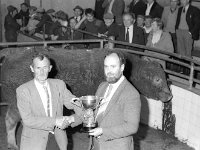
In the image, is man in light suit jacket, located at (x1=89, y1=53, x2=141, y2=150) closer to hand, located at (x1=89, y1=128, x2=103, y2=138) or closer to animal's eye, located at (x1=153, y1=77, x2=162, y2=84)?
hand, located at (x1=89, y1=128, x2=103, y2=138)

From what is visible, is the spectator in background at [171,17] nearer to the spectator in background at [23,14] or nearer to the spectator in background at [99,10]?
the spectator in background at [99,10]

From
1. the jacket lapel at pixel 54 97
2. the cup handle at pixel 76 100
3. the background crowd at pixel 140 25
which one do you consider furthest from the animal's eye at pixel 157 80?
the jacket lapel at pixel 54 97

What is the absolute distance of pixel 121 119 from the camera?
11.3 feet

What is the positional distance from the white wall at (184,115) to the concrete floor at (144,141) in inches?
6.7

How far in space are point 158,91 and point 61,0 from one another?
8.36 meters

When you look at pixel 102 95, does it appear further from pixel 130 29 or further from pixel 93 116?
pixel 130 29

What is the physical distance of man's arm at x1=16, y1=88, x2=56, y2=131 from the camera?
374 cm

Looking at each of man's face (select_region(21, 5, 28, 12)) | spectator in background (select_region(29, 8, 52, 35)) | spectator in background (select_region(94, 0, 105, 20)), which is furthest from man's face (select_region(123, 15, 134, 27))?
man's face (select_region(21, 5, 28, 12))

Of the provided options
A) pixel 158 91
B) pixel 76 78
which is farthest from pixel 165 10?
pixel 76 78

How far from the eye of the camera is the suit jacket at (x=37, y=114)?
377cm

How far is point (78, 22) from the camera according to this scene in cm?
1090

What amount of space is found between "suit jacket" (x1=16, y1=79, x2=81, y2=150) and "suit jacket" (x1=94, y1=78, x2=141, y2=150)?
516mm

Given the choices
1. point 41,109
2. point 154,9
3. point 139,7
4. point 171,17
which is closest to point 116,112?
point 41,109

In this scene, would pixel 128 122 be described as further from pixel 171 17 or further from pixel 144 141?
pixel 171 17
